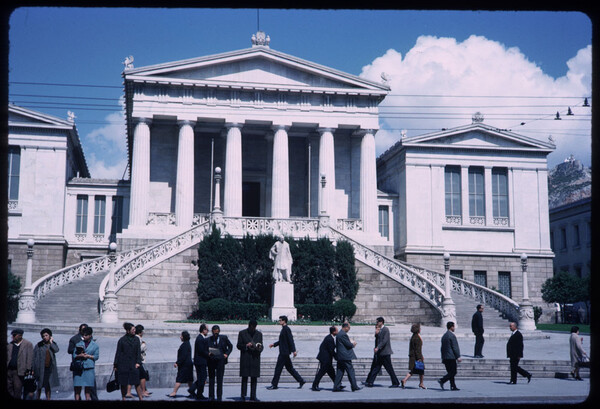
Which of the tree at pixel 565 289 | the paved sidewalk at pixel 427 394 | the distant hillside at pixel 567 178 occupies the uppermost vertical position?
the distant hillside at pixel 567 178

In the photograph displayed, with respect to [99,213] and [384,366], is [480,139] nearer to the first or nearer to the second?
[99,213]

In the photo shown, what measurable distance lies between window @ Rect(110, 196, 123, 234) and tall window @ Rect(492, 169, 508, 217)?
27260 millimetres

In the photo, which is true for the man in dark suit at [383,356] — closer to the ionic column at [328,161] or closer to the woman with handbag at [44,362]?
the woman with handbag at [44,362]

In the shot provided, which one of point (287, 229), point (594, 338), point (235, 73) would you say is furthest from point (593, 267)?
point (235, 73)

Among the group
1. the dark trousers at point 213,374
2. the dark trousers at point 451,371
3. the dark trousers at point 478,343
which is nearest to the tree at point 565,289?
the dark trousers at point 478,343

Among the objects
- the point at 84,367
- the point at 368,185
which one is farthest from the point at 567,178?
the point at 84,367

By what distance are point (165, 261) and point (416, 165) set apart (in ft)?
76.3

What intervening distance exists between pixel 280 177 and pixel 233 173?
3127mm

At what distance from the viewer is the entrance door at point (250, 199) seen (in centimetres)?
5416

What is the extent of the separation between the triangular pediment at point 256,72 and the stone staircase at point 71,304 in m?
16.3

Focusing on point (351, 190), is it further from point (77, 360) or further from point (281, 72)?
point (77, 360)

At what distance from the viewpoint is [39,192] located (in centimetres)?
4997

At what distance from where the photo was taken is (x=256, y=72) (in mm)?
49656

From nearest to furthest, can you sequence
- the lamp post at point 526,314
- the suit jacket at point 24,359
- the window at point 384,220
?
the suit jacket at point 24,359, the lamp post at point 526,314, the window at point 384,220
